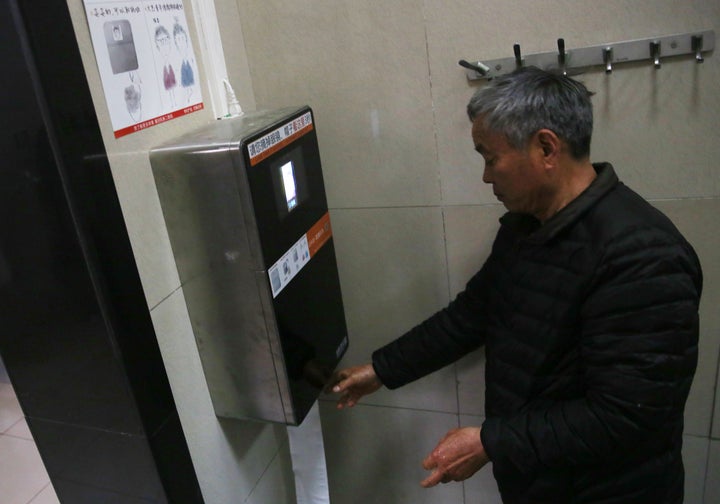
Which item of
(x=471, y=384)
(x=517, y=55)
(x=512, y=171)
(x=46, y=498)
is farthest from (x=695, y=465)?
(x=46, y=498)

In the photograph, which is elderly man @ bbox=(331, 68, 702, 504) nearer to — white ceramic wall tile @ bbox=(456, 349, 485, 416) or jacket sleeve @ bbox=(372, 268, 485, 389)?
jacket sleeve @ bbox=(372, 268, 485, 389)

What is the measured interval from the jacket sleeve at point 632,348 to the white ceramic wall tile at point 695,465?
610 millimetres

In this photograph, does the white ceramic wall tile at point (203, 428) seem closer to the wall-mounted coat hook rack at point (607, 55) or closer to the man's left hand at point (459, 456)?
the man's left hand at point (459, 456)

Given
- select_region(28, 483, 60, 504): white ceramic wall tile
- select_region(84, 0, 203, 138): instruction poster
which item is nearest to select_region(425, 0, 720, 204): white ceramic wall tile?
select_region(84, 0, 203, 138): instruction poster

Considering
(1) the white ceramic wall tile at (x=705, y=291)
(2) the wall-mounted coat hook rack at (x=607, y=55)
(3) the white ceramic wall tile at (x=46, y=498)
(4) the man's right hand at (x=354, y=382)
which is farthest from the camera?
(3) the white ceramic wall tile at (x=46, y=498)

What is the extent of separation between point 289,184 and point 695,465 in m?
1.32

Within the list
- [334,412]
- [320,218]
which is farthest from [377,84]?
[334,412]

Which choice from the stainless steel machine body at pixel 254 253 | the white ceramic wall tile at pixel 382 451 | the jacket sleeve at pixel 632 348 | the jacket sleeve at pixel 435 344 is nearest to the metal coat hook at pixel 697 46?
the jacket sleeve at pixel 632 348

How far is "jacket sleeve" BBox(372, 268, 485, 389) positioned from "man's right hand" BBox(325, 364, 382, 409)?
0.09 feet

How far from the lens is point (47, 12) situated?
2.88ft

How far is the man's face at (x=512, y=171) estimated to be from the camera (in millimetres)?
1063

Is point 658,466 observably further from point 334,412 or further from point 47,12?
point 47,12

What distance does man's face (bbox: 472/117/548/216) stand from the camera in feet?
3.49

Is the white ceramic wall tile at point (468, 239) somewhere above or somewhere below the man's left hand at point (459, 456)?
above
